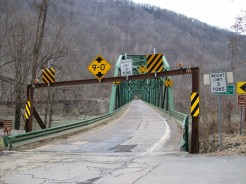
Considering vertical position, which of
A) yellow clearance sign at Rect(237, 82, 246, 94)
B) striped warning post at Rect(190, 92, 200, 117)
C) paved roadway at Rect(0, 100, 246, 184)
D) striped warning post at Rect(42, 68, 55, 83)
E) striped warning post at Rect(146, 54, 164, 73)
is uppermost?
striped warning post at Rect(146, 54, 164, 73)

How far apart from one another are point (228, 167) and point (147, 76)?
23.2ft

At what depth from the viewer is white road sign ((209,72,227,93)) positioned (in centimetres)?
1211

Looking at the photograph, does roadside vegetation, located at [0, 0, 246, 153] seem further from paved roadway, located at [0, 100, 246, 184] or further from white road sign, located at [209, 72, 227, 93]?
paved roadway, located at [0, 100, 246, 184]

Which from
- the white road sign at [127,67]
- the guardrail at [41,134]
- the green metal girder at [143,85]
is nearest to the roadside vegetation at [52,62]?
the green metal girder at [143,85]

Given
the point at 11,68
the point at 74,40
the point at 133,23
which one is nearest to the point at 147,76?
the point at 11,68

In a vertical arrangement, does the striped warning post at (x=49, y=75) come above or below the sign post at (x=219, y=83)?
above

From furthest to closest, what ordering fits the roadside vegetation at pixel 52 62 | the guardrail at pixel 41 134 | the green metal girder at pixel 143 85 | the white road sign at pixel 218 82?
the green metal girder at pixel 143 85 → the roadside vegetation at pixel 52 62 → the guardrail at pixel 41 134 → the white road sign at pixel 218 82

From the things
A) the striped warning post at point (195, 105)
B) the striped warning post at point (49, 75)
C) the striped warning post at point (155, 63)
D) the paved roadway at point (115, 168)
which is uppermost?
the striped warning post at point (155, 63)

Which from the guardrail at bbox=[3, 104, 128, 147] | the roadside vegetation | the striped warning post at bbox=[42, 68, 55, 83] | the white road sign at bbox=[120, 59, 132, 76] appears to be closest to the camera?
the guardrail at bbox=[3, 104, 128, 147]

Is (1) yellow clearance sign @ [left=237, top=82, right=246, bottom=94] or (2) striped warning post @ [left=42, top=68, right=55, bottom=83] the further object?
(1) yellow clearance sign @ [left=237, top=82, right=246, bottom=94]

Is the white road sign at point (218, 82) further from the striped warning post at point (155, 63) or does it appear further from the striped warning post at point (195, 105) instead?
the striped warning post at point (155, 63)

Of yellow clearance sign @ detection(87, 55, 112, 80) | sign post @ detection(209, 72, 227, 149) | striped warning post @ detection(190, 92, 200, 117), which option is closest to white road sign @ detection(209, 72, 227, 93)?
sign post @ detection(209, 72, 227, 149)

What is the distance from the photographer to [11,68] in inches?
1314

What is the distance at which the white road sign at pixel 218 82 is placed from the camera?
12.1 meters
